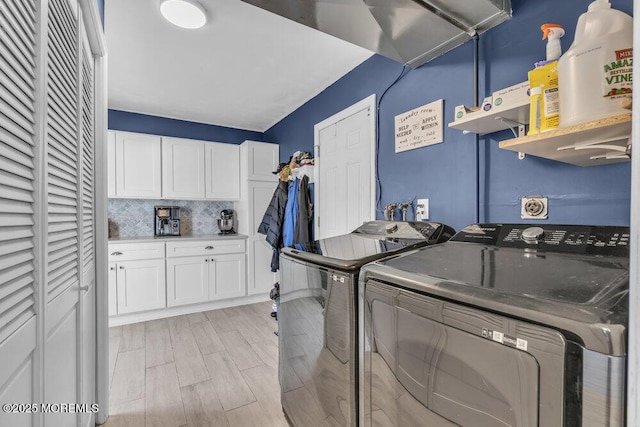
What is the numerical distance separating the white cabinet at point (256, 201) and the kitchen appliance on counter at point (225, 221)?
0.18 m

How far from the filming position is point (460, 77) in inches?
63.9

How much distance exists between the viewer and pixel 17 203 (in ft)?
2.34

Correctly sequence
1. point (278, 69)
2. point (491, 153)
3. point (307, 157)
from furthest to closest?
point (307, 157) → point (278, 69) → point (491, 153)

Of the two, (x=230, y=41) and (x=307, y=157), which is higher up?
(x=230, y=41)

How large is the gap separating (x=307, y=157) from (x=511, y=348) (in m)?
2.71

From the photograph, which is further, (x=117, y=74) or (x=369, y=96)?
(x=117, y=74)

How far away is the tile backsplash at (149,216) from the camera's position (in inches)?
140

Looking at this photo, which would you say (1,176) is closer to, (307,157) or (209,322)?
(307,157)

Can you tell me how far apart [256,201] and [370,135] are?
206 cm

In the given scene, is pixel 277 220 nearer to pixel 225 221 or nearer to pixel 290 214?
pixel 290 214

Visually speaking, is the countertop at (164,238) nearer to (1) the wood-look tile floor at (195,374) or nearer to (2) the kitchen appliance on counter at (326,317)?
(1) the wood-look tile floor at (195,374)

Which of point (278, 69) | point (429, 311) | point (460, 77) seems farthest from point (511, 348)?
point (278, 69)

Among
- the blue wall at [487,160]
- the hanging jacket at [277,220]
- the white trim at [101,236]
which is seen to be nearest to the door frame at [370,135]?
the blue wall at [487,160]

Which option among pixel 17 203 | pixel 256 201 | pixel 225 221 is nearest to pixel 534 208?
pixel 17 203
